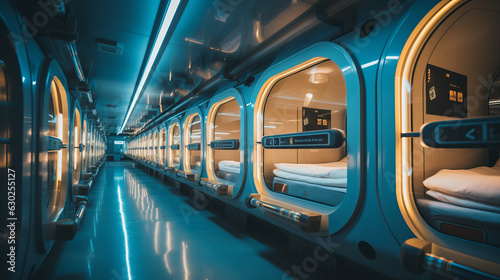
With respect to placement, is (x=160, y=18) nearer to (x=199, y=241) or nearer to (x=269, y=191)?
(x=269, y=191)

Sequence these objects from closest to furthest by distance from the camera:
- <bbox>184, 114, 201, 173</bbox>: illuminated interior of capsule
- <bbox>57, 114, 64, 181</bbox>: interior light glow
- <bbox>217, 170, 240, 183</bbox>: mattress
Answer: <bbox>57, 114, 64, 181</bbox>: interior light glow < <bbox>217, 170, 240, 183</bbox>: mattress < <bbox>184, 114, 201, 173</bbox>: illuminated interior of capsule

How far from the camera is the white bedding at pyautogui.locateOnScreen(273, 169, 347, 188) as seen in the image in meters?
1.84

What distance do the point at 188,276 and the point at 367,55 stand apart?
6.27ft

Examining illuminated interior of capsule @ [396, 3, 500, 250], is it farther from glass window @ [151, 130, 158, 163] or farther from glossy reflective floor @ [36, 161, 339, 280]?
glass window @ [151, 130, 158, 163]

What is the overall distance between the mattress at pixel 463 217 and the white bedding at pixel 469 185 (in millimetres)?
61

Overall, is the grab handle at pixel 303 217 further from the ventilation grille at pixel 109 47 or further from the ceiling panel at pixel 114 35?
the ventilation grille at pixel 109 47

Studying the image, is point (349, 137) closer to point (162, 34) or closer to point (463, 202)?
point (463, 202)

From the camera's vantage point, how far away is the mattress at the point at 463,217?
103 centimetres

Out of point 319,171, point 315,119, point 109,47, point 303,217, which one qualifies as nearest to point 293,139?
point 319,171

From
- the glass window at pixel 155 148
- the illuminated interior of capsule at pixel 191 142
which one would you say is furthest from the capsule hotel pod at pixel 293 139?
the glass window at pixel 155 148

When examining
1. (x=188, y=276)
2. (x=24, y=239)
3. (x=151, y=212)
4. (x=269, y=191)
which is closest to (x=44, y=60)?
(x=24, y=239)

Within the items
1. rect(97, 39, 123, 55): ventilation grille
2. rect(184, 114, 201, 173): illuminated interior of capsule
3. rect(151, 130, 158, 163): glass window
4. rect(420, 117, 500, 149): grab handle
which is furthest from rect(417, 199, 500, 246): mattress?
rect(151, 130, 158, 163): glass window

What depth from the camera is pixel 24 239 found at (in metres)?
1.37

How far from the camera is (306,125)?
3.03 metres
